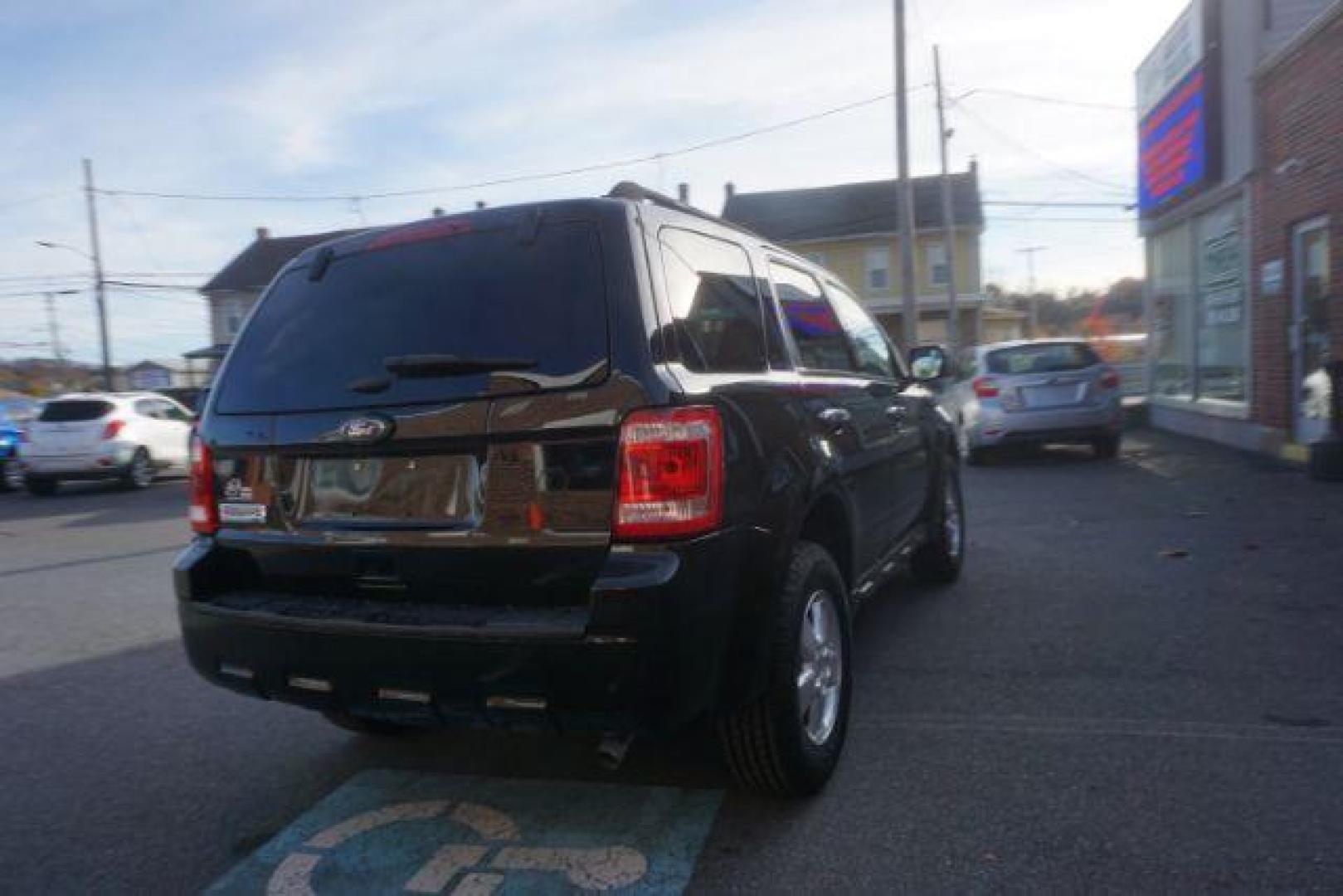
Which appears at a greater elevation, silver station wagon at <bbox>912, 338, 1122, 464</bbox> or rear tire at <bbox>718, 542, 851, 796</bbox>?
silver station wagon at <bbox>912, 338, 1122, 464</bbox>

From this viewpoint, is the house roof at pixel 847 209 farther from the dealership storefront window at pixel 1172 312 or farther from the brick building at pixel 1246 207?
the brick building at pixel 1246 207

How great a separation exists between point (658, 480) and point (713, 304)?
786mm

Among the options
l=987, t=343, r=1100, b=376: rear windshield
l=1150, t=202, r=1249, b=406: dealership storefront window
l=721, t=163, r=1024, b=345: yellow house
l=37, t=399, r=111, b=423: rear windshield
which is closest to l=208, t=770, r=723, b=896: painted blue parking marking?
l=987, t=343, r=1100, b=376: rear windshield

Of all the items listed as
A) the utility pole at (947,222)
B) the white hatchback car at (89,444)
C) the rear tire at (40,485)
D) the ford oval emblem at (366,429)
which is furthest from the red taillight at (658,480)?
the utility pole at (947,222)

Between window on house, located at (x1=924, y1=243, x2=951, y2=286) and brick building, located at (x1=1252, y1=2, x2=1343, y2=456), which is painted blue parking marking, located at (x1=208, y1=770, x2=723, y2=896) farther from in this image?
window on house, located at (x1=924, y1=243, x2=951, y2=286)

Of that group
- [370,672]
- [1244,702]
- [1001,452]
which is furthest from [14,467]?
[1244,702]

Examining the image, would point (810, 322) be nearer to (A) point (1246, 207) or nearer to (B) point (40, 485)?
(A) point (1246, 207)

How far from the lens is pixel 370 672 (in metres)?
2.70

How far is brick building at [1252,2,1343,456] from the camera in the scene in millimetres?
9547

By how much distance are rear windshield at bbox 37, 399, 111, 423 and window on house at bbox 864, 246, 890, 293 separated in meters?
28.0

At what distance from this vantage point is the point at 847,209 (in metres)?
38.5

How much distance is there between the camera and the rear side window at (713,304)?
2842 millimetres

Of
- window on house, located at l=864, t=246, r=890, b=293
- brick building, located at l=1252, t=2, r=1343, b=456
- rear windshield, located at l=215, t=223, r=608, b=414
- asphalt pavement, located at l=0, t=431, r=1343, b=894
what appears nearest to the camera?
rear windshield, located at l=215, t=223, r=608, b=414

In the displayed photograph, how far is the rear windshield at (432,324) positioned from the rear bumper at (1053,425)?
9.60 m
